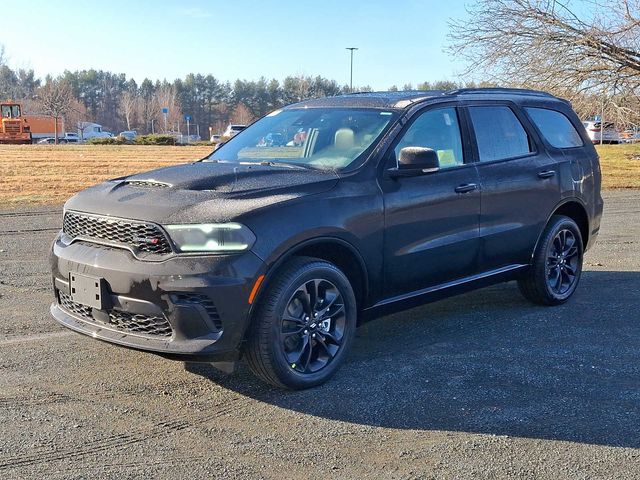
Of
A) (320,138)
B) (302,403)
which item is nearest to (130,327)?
(302,403)

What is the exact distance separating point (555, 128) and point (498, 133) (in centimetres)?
100

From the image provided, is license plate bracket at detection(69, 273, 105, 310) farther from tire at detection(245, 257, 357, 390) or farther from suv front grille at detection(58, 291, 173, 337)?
tire at detection(245, 257, 357, 390)

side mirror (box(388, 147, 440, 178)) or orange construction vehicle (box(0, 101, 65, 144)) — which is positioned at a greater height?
orange construction vehicle (box(0, 101, 65, 144))

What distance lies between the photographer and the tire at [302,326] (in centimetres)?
412

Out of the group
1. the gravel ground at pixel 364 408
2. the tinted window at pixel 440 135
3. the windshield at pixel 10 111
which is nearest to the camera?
the gravel ground at pixel 364 408

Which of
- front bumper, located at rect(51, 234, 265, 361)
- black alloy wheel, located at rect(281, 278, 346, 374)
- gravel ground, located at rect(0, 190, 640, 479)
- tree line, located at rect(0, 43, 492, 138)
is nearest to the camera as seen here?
gravel ground, located at rect(0, 190, 640, 479)

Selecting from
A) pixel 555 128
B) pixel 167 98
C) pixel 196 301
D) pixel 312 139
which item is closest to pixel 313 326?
pixel 196 301

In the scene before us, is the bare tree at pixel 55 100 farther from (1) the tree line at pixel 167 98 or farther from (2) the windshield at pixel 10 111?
(1) the tree line at pixel 167 98

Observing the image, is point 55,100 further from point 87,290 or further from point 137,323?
point 137,323

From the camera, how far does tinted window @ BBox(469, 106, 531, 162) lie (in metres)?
5.72

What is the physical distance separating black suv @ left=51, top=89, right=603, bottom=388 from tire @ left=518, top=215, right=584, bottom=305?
0.02 metres

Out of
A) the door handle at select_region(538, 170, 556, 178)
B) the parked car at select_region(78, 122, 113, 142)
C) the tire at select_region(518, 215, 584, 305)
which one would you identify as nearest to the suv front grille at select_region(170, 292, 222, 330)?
the tire at select_region(518, 215, 584, 305)

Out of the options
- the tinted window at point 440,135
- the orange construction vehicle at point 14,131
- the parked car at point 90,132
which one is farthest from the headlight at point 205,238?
the parked car at point 90,132

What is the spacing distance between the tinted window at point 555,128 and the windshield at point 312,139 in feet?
6.27
